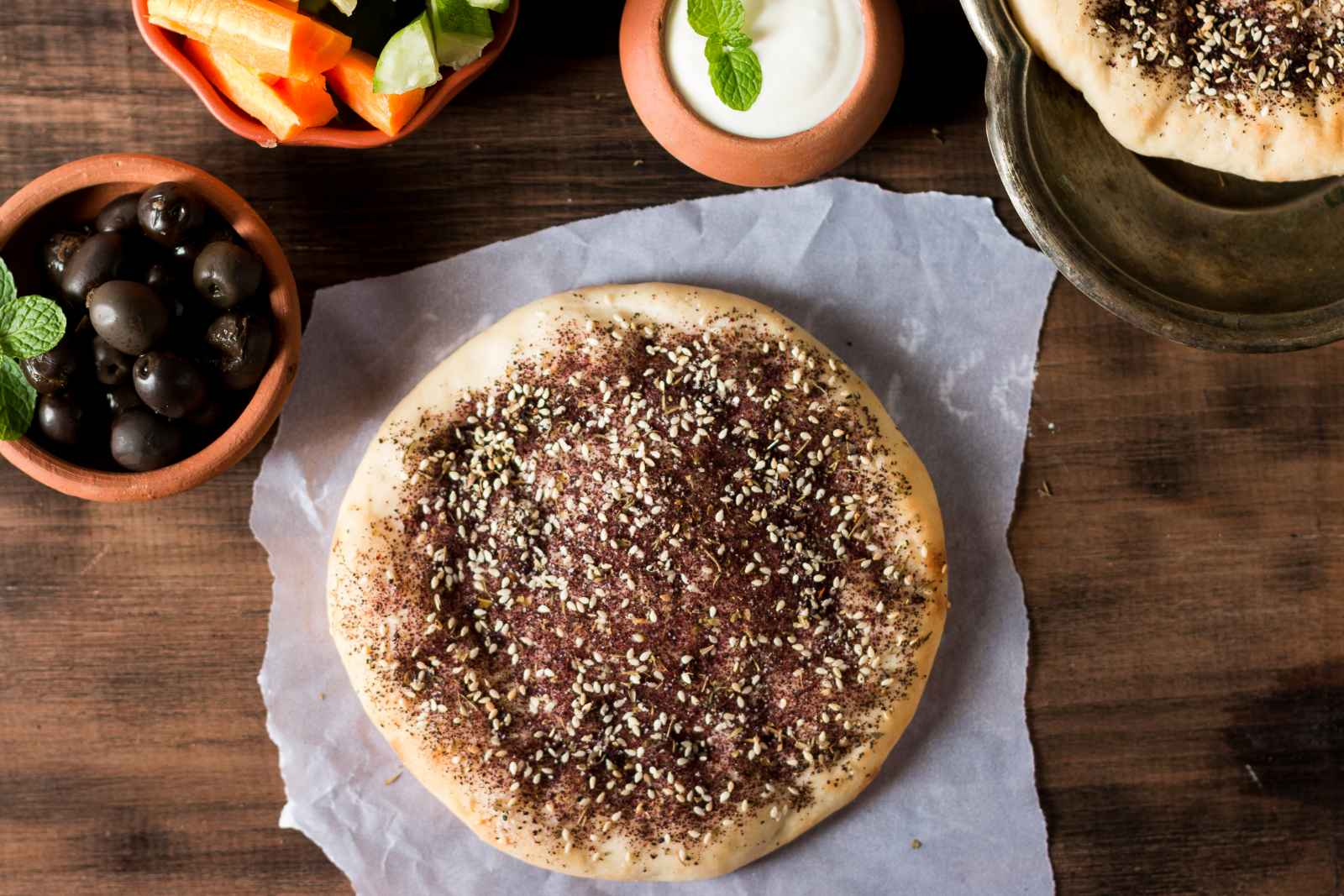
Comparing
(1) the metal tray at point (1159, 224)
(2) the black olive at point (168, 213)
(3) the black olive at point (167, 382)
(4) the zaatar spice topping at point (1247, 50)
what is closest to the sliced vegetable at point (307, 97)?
(2) the black olive at point (168, 213)

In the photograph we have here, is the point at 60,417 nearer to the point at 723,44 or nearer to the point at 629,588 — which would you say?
the point at 629,588

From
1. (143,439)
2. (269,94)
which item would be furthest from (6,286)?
Answer: (269,94)

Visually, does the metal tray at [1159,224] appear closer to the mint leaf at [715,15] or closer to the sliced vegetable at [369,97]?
the mint leaf at [715,15]

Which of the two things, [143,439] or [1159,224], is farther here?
[1159,224]

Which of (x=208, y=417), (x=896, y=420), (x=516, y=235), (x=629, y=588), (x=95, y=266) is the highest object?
(x=95, y=266)

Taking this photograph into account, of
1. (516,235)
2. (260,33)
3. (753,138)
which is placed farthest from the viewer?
(516,235)

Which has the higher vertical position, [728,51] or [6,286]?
[728,51]
